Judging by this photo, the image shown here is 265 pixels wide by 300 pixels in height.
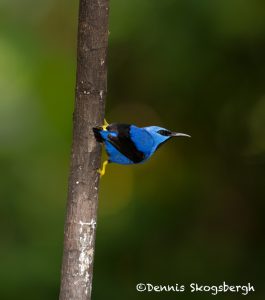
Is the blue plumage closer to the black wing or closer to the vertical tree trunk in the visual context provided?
the black wing

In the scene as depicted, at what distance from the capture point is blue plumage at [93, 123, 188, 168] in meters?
4.11

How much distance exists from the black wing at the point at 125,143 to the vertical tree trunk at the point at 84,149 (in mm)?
618

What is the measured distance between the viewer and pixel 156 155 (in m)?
5.91

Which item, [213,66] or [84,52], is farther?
[213,66]

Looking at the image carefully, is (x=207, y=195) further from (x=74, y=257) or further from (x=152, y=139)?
(x=74, y=257)

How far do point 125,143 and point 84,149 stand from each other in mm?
823

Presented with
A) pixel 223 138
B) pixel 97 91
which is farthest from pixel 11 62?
pixel 223 138

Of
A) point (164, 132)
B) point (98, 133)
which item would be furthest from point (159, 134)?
point (98, 133)

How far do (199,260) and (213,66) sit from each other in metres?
1.88

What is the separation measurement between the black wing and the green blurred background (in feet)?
3.05

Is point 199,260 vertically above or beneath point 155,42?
beneath

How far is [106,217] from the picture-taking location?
5688 mm

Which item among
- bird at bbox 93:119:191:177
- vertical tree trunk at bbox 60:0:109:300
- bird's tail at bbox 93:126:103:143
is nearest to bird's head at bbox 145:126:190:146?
bird at bbox 93:119:191:177

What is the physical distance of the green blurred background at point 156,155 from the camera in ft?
16.9
